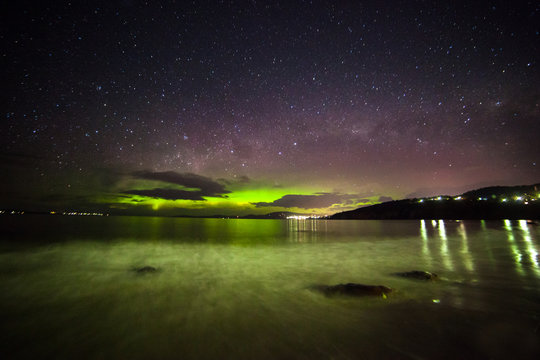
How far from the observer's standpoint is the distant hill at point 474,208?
113713mm

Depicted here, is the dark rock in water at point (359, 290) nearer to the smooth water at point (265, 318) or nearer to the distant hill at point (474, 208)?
the smooth water at point (265, 318)

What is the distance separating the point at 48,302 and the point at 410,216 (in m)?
193

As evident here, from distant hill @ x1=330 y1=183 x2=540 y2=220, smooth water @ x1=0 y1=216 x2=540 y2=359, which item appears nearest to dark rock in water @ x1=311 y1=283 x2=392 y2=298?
smooth water @ x1=0 y1=216 x2=540 y2=359

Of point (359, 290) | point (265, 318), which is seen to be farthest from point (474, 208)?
point (265, 318)

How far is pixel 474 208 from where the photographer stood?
451 feet

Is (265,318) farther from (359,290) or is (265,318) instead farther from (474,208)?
(474,208)

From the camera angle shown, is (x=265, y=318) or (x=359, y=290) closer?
(x=265, y=318)

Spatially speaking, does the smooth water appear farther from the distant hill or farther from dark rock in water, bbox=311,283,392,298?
the distant hill

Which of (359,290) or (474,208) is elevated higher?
(474,208)

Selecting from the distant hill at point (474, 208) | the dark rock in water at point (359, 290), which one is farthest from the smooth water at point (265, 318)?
the distant hill at point (474, 208)

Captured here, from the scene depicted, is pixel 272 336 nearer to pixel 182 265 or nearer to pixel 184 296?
pixel 184 296

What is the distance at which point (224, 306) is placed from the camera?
253 inches

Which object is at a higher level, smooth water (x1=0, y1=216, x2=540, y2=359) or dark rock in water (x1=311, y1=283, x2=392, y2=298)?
dark rock in water (x1=311, y1=283, x2=392, y2=298)

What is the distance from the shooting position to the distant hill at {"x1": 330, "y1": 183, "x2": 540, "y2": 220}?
373ft
